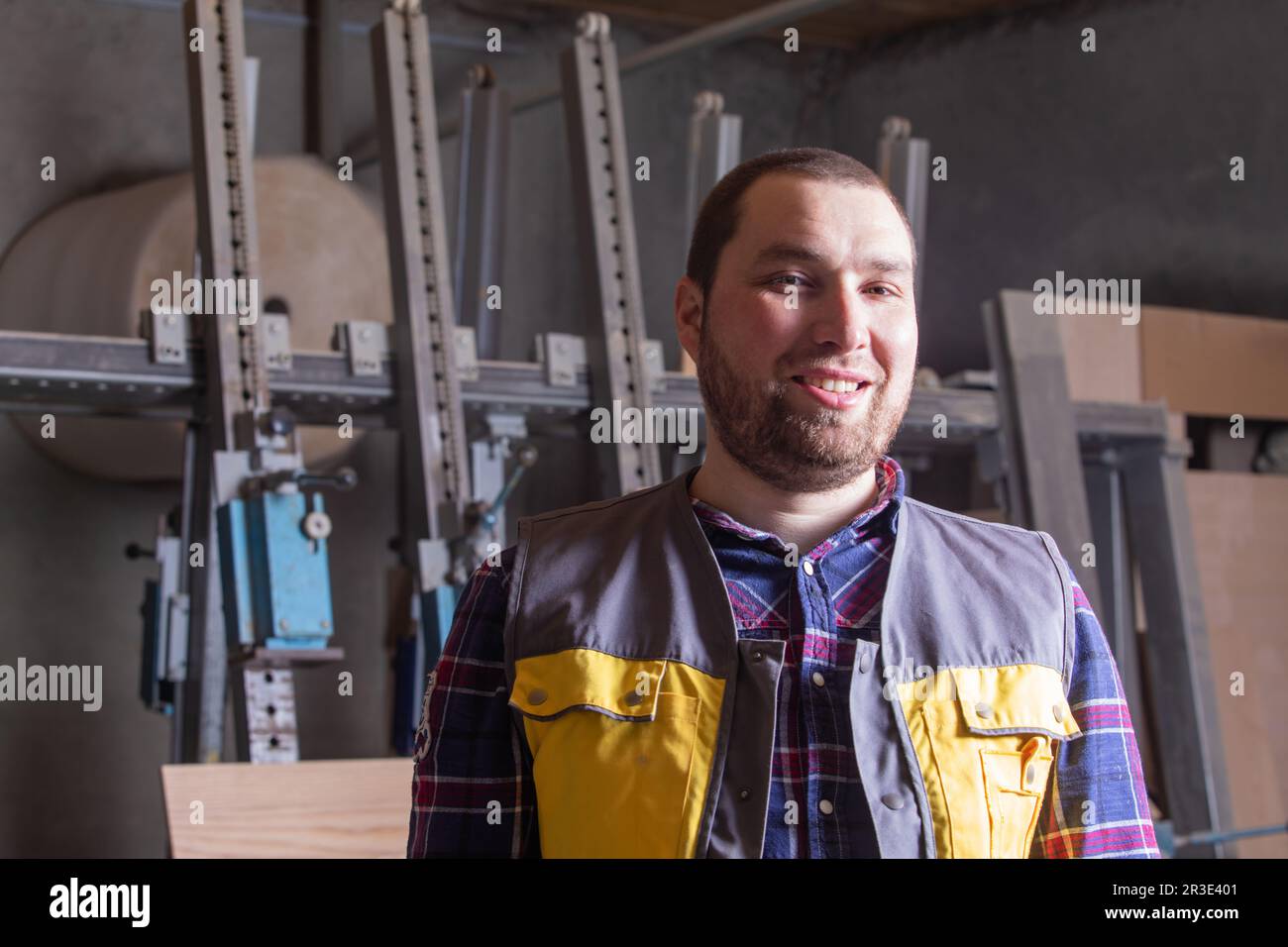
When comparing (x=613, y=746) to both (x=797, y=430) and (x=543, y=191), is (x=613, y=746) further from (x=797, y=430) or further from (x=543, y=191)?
(x=543, y=191)

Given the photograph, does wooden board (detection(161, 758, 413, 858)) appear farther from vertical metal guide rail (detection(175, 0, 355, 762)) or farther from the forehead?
the forehead

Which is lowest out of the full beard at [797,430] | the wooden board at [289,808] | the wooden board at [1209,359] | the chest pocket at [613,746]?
the wooden board at [289,808]

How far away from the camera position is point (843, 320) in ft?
3.73

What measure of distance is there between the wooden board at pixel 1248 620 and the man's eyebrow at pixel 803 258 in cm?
338

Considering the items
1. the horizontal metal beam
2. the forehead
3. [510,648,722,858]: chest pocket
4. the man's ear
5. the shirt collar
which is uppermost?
the horizontal metal beam

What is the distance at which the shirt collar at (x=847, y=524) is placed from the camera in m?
1.20

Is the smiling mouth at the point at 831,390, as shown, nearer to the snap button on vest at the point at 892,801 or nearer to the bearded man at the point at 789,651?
the bearded man at the point at 789,651

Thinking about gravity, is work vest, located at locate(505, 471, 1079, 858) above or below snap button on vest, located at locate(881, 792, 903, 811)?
above

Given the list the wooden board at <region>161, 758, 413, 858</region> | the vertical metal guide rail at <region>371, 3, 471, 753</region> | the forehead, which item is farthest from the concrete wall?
the forehead

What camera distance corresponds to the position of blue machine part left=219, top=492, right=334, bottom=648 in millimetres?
2967

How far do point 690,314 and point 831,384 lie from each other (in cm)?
18

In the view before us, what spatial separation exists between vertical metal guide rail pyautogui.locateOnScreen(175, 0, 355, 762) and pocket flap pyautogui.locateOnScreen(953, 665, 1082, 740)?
1.97 m

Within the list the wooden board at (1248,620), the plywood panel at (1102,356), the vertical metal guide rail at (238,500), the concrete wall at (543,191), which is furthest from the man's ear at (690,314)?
the concrete wall at (543,191)
